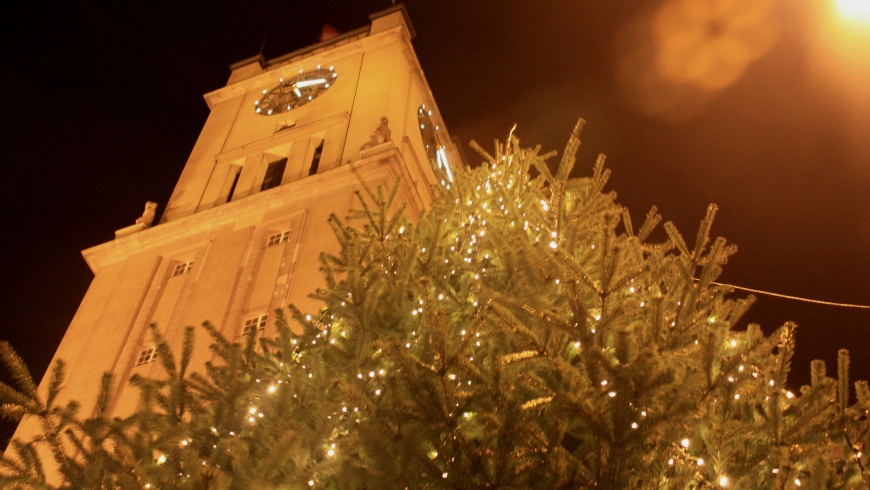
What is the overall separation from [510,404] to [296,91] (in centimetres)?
2311

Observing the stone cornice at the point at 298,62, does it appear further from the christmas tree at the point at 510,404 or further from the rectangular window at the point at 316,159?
the christmas tree at the point at 510,404

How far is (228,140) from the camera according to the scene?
82.7 ft

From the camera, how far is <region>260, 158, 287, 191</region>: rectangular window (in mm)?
21922

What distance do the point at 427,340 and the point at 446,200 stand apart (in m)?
2.98

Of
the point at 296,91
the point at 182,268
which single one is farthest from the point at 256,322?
the point at 296,91

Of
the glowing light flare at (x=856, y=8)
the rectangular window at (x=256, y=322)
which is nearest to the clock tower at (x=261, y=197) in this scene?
the rectangular window at (x=256, y=322)

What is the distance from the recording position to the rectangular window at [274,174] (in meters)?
21.9

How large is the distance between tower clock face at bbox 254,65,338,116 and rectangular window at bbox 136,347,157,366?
10.7 metres

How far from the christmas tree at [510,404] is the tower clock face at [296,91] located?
19.9 meters

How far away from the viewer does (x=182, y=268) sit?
1973cm

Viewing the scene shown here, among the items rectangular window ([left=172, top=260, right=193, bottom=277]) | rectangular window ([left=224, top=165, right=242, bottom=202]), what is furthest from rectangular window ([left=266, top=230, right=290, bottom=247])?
rectangular window ([left=224, top=165, right=242, bottom=202])

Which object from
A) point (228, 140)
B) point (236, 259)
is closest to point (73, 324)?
point (236, 259)

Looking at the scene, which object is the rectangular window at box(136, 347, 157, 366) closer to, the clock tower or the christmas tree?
the clock tower

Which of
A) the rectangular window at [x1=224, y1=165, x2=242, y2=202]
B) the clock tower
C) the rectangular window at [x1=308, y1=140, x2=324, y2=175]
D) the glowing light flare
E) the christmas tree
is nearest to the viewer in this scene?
the christmas tree
